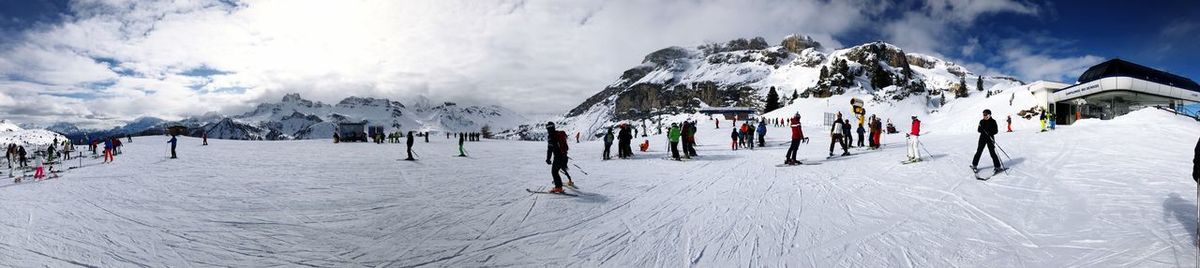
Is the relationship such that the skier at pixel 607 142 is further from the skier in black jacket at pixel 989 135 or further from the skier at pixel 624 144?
the skier in black jacket at pixel 989 135

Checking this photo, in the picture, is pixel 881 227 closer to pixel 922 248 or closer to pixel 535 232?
pixel 922 248

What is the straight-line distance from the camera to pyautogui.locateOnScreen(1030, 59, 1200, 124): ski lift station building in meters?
31.5

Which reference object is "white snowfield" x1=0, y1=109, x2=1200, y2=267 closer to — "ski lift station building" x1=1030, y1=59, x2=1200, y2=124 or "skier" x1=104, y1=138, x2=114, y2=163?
"skier" x1=104, y1=138, x2=114, y2=163

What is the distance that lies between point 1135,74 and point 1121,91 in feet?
8.08

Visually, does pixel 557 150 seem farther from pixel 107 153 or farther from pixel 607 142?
pixel 107 153

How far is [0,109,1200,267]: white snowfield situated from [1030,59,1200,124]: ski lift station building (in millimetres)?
28146

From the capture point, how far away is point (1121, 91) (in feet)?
103

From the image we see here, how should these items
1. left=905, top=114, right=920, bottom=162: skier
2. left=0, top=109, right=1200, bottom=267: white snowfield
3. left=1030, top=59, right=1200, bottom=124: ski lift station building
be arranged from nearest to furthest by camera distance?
left=0, top=109, right=1200, bottom=267: white snowfield
left=905, top=114, right=920, bottom=162: skier
left=1030, top=59, right=1200, bottom=124: ski lift station building

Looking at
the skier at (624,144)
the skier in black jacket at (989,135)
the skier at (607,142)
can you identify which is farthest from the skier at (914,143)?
the skier at (607,142)

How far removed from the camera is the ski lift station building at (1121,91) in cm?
3148

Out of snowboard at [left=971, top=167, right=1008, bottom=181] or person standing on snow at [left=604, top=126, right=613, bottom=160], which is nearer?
snowboard at [left=971, top=167, right=1008, bottom=181]

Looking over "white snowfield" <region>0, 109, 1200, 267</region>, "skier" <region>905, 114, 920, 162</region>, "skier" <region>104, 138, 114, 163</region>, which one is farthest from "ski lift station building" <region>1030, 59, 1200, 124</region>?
"skier" <region>104, 138, 114, 163</region>

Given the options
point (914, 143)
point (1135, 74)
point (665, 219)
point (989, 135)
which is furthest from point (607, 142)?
point (1135, 74)

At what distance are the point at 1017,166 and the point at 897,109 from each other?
5643 cm
